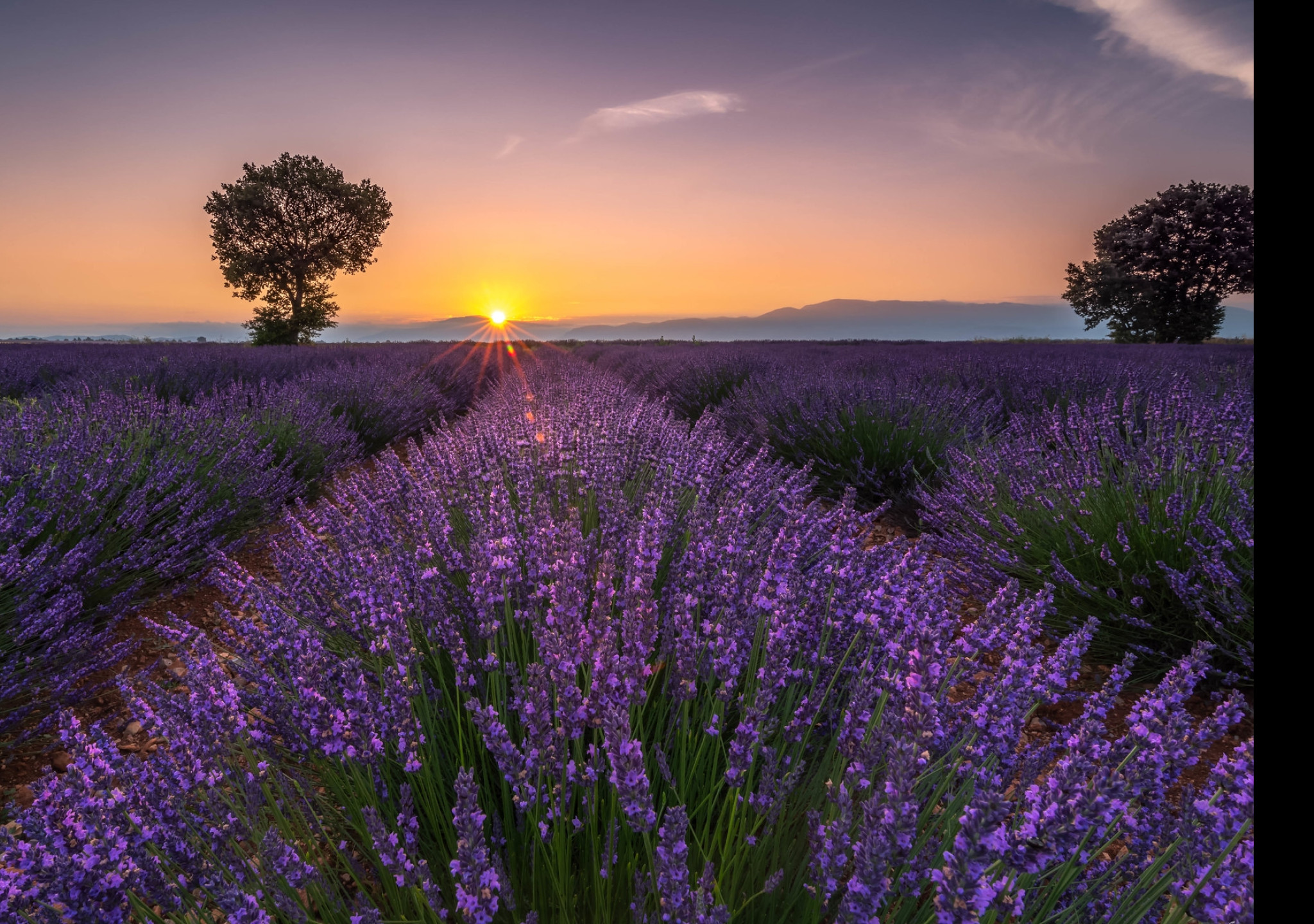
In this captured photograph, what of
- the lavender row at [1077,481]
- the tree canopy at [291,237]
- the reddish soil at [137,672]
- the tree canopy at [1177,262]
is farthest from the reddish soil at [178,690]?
the tree canopy at [1177,262]

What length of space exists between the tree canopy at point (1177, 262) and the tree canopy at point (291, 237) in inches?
1136

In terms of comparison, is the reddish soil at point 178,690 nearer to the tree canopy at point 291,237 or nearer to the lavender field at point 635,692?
the lavender field at point 635,692

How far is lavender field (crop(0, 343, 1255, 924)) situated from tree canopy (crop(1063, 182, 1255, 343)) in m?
25.8

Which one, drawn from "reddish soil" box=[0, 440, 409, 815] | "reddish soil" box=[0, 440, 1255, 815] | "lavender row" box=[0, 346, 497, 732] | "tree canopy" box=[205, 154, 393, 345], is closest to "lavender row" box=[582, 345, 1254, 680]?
"reddish soil" box=[0, 440, 1255, 815]

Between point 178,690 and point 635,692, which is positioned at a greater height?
point 635,692

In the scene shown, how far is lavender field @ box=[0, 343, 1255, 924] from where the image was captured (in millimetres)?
A: 812

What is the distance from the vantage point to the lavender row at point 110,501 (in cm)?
215

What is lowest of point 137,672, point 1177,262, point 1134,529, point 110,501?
point 137,672

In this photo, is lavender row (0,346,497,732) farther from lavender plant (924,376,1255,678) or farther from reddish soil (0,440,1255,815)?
lavender plant (924,376,1255,678)

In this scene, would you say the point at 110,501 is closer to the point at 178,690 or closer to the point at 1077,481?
the point at 178,690

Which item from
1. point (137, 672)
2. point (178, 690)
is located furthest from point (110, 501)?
point (178, 690)

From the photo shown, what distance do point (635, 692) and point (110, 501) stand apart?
334 centimetres

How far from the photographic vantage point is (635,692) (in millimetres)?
992

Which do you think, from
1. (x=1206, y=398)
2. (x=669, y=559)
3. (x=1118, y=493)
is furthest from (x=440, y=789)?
(x=1206, y=398)
